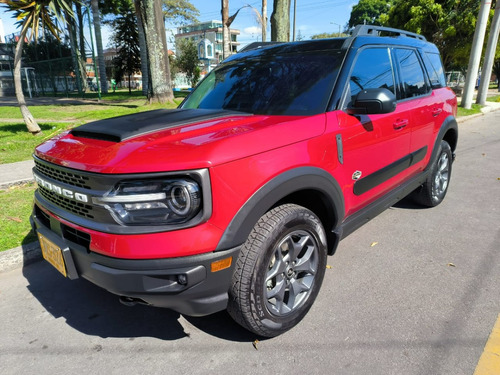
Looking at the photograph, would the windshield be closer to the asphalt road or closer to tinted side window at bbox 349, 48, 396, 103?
tinted side window at bbox 349, 48, 396, 103

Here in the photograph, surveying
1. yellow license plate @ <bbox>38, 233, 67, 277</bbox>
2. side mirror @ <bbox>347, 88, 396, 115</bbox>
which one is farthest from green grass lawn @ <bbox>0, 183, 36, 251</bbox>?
side mirror @ <bbox>347, 88, 396, 115</bbox>

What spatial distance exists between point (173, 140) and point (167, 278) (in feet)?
2.43

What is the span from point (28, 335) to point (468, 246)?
3.78 m

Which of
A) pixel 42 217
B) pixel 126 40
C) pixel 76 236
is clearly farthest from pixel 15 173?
pixel 126 40

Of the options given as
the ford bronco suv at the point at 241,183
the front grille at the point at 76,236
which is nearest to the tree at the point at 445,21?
the ford bronco suv at the point at 241,183

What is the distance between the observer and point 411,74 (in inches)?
141

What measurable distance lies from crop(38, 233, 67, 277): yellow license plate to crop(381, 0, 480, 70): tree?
2140 centimetres

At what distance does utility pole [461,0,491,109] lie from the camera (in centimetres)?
1331

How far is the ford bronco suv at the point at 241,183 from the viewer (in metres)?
1.76

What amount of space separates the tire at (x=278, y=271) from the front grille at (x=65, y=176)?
91 cm

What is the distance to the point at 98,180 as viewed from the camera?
71.4 inches

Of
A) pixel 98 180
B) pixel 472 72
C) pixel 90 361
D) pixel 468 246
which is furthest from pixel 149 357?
pixel 472 72

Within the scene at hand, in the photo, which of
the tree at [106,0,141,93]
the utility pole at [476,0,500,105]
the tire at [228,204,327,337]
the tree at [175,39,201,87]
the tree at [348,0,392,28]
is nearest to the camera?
the tire at [228,204,327,337]

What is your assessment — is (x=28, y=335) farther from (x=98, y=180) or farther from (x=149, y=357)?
(x=98, y=180)
